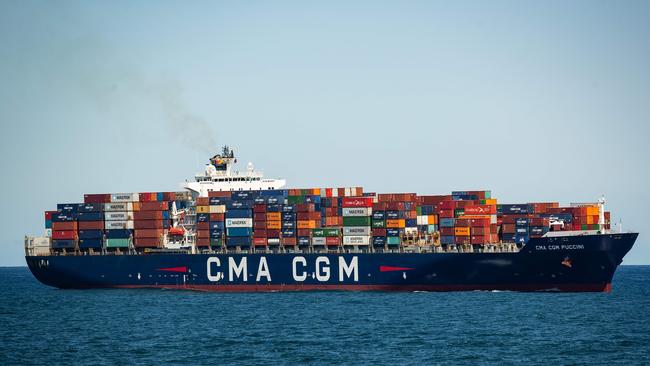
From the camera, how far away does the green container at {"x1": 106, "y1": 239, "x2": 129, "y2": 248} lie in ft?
269

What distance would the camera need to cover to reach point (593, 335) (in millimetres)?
51812

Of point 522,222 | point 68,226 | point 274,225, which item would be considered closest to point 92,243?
point 68,226

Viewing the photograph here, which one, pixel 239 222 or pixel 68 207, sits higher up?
pixel 68 207

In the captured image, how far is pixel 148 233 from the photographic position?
81.6 m

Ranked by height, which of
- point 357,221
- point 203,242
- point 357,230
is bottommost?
point 203,242

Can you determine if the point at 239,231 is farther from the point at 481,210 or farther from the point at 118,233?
the point at 481,210

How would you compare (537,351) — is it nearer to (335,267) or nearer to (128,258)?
(335,267)

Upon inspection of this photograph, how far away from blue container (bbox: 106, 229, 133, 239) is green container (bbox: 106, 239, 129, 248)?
0.27 metres

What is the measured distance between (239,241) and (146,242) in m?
8.77

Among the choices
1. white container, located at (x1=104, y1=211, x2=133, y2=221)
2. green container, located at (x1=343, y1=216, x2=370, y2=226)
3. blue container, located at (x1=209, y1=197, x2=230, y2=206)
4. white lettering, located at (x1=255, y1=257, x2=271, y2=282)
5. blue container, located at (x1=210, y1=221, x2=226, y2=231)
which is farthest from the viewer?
white container, located at (x1=104, y1=211, x2=133, y2=221)

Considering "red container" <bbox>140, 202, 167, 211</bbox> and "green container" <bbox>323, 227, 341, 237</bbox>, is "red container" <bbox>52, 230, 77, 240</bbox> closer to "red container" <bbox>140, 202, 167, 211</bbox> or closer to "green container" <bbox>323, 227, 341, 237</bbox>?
"red container" <bbox>140, 202, 167, 211</bbox>

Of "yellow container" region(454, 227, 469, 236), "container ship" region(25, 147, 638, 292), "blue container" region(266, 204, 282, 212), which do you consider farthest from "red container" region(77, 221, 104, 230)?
"yellow container" region(454, 227, 469, 236)

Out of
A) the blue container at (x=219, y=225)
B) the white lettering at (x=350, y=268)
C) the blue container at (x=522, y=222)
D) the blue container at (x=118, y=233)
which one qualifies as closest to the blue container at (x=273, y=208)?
the blue container at (x=219, y=225)

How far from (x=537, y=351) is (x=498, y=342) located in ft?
10.0
